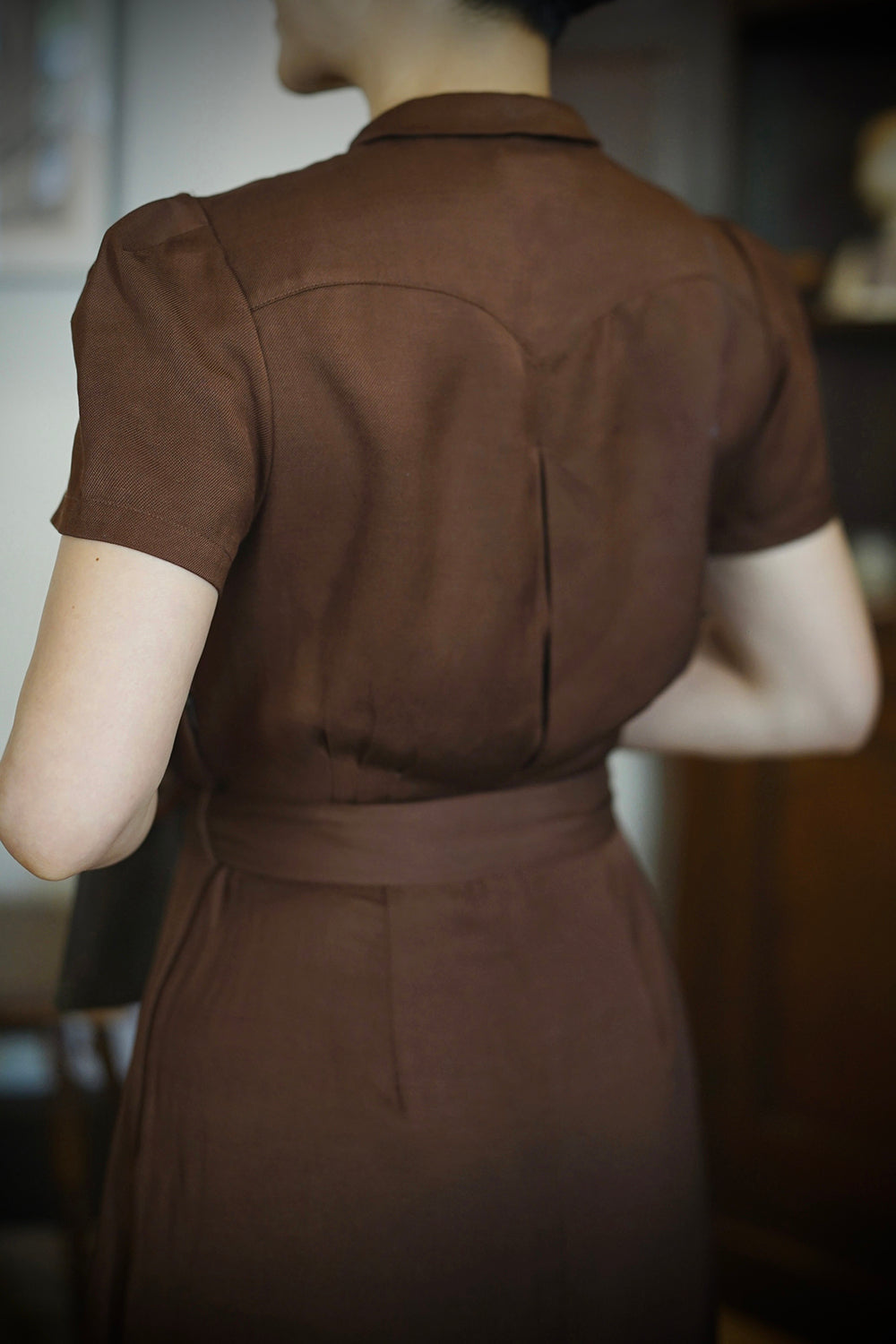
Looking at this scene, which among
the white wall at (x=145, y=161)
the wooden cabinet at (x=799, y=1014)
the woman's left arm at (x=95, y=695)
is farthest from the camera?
the wooden cabinet at (x=799, y=1014)

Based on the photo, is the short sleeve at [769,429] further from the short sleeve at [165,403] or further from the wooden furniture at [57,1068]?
the wooden furniture at [57,1068]

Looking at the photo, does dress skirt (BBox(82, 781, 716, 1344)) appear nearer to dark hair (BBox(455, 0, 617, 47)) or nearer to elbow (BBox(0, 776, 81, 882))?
elbow (BBox(0, 776, 81, 882))

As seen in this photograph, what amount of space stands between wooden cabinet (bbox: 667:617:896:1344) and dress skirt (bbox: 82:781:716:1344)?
105cm

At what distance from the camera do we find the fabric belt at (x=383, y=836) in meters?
0.64

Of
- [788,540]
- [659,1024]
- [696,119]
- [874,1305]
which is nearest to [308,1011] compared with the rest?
[659,1024]

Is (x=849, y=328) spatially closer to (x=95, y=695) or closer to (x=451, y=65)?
(x=451, y=65)

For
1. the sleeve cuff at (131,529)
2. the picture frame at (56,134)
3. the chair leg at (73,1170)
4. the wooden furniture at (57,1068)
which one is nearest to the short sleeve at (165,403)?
the sleeve cuff at (131,529)

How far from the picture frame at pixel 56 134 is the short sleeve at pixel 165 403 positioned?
109mm

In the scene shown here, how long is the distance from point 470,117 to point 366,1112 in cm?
50

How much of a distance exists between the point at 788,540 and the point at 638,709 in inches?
6.2

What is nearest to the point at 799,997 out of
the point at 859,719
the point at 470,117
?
the point at 859,719

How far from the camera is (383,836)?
0.65 meters

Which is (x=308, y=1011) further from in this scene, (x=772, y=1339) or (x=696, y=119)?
(x=696, y=119)

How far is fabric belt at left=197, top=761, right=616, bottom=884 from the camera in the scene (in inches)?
25.2
